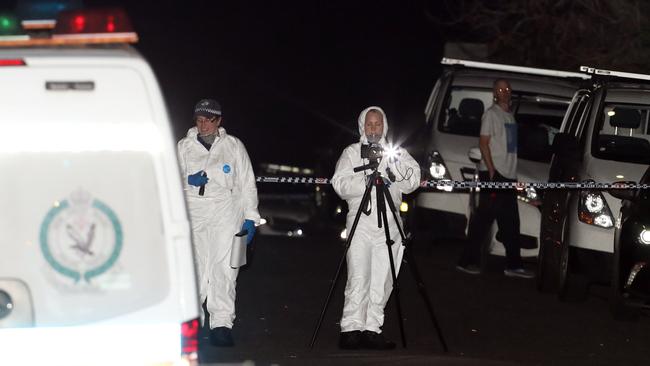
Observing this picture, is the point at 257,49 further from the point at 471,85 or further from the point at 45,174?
the point at 45,174

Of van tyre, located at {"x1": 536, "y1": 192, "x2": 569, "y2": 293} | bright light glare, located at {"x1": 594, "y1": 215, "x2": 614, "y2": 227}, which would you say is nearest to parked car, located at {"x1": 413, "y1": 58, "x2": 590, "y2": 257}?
van tyre, located at {"x1": 536, "y1": 192, "x2": 569, "y2": 293}

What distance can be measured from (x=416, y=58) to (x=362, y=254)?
32.5 metres

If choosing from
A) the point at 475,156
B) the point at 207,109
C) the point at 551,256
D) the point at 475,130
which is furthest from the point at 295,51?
the point at 207,109

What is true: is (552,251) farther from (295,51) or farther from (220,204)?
(295,51)

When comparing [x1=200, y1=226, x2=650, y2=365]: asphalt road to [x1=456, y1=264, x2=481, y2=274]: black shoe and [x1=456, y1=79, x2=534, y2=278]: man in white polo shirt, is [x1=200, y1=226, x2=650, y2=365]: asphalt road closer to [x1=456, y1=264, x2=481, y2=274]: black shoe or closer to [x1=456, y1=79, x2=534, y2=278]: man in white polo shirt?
[x1=456, y1=264, x2=481, y2=274]: black shoe

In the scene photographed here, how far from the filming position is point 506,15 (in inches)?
926

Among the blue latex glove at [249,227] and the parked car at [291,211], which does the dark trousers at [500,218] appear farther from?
the parked car at [291,211]

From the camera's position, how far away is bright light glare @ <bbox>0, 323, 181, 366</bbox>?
16.8ft

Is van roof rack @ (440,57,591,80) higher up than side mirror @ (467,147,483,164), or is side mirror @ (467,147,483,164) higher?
van roof rack @ (440,57,591,80)

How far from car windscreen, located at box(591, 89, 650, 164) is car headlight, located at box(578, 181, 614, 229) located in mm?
472

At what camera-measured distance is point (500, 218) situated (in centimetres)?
1388

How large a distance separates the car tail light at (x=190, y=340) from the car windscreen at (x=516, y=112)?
1012 centimetres

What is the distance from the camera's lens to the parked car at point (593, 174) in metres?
12.4

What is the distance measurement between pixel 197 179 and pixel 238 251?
565mm
